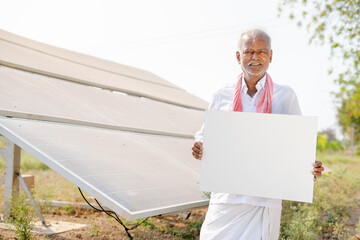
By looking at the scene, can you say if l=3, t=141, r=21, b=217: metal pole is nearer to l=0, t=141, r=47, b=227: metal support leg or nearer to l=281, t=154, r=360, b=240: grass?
l=0, t=141, r=47, b=227: metal support leg

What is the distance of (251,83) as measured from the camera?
2.39 metres

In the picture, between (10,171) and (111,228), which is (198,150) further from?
(10,171)

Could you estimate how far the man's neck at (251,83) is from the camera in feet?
7.77

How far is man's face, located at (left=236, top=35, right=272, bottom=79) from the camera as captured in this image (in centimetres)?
227

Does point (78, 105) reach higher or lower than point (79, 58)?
lower

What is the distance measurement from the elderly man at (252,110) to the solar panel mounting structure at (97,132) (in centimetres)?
66

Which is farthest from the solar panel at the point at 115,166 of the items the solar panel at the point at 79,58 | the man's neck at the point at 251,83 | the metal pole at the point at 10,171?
the solar panel at the point at 79,58

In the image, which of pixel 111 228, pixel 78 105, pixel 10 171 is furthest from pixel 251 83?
pixel 10 171

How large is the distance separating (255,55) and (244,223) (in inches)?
38.2

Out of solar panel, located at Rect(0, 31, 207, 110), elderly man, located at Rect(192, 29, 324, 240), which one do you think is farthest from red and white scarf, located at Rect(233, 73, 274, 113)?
solar panel, located at Rect(0, 31, 207, 110)

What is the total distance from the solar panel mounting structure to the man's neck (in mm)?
1126

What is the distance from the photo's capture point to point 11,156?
4516 millimetres

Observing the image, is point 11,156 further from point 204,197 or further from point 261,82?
point 261,82

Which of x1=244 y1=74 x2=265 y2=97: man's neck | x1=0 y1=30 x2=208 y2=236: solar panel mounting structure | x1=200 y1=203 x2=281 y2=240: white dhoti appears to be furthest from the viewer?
x1=0 y1=30 x2=208 y2=236: solar panel mounting structure
